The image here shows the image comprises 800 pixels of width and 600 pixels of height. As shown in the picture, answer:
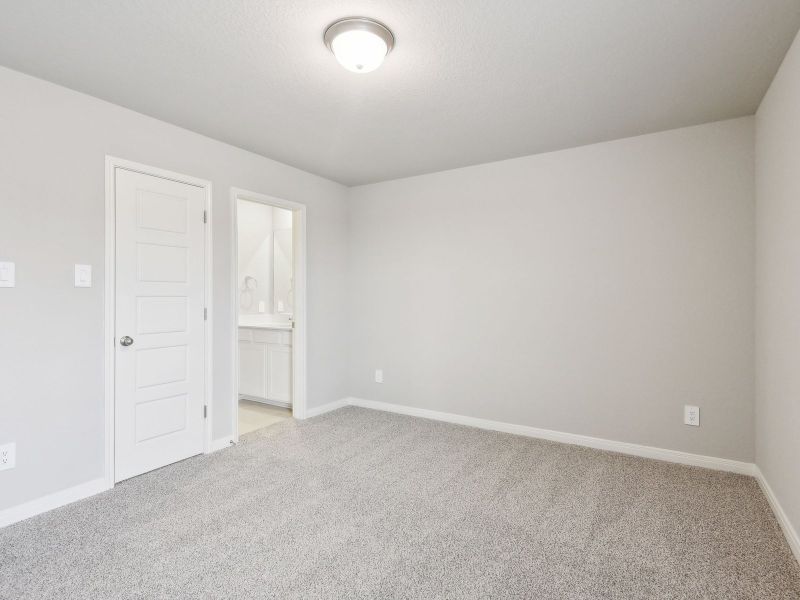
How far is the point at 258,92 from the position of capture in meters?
A: 2.52

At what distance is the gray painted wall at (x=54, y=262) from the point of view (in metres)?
2.27

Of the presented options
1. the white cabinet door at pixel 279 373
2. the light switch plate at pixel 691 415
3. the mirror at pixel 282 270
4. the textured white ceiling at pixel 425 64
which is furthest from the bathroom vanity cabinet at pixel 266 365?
the light switch plate at pixel 691 415

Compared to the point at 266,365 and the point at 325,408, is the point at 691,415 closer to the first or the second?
the point at 325,408

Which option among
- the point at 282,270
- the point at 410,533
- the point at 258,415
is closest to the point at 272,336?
the point at 258,415

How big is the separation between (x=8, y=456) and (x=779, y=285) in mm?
4222

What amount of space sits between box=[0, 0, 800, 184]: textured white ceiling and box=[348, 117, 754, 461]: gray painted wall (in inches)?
17.0

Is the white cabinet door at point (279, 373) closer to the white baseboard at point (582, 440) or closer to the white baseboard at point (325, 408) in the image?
the white baseboard at point (325, 408)

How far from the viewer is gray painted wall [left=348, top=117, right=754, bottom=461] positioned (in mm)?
2918

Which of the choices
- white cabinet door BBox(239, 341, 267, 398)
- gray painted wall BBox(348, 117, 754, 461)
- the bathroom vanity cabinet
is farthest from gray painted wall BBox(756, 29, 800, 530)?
white cabinet door BBox(239, 341, 267, 398)

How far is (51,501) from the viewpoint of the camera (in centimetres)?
241

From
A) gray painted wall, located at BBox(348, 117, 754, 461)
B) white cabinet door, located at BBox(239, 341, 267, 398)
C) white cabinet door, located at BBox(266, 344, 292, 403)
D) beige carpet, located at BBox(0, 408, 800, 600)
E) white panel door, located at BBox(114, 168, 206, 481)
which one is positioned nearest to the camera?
beige carpet, located at BBox(0, 408, 800, 600)

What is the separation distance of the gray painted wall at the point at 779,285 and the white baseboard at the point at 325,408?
3504 mm

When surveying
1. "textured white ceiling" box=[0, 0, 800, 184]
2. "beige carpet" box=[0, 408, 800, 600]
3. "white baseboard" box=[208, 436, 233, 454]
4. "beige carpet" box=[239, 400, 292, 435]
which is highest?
"textured white ceiling" box=[0, 0, 800, 184]

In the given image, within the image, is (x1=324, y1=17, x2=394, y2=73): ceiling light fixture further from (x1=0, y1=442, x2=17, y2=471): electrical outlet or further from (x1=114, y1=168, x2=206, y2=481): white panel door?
(x1=0, y1=442, x2=17, y2=471): electrical outlet
